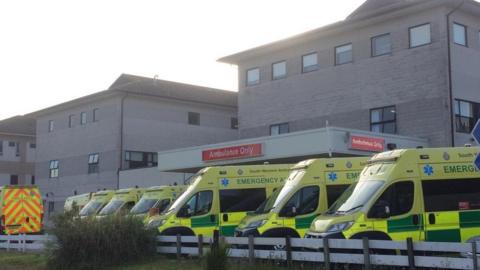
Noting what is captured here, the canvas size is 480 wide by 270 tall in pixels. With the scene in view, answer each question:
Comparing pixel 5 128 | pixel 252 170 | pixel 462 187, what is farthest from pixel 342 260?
pixel 5 128

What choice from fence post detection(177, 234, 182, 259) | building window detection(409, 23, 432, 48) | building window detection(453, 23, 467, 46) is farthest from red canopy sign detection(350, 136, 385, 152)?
fence post detection(177, 234, 182, 259)

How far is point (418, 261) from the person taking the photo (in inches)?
452

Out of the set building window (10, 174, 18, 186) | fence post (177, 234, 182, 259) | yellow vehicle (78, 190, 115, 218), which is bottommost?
fence post (177, 234, 182, 259)

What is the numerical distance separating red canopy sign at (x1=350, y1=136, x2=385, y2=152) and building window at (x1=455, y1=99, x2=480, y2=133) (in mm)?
4055

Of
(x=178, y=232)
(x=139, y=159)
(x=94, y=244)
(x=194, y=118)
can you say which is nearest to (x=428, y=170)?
(x=178, y=232)

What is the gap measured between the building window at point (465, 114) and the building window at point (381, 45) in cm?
409

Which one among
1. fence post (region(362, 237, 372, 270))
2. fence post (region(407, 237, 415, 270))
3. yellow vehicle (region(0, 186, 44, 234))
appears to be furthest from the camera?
yellow vehicle (region(0, 186, 44, 234))

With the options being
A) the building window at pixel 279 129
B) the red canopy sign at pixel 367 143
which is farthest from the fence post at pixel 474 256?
the building window at pixel 279 129

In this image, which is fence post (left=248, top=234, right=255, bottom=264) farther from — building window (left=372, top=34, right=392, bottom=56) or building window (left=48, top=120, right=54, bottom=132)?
building window (left=48, top=120, right=54, bottom=132)

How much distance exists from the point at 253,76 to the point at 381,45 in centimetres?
867

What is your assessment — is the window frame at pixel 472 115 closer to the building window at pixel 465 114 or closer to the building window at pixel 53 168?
the building window at pixel 465 114

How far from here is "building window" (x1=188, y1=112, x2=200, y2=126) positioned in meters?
47.7

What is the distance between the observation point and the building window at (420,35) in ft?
94.2

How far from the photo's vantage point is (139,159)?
44.4m
